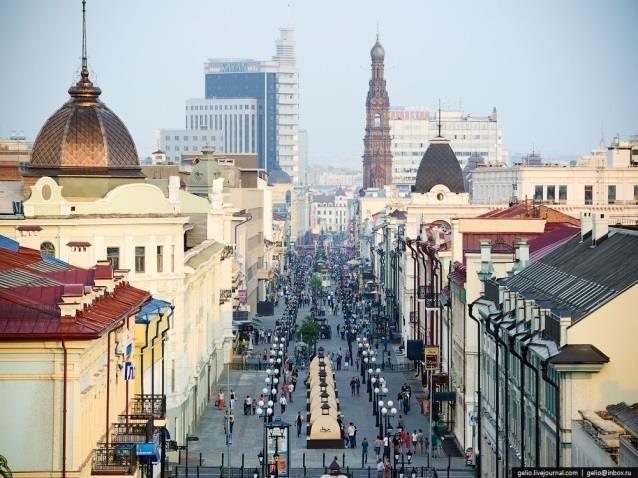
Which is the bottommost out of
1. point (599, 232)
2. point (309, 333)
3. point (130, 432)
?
point (309, 333)

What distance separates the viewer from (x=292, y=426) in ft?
270

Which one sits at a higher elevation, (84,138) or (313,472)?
(84,138)

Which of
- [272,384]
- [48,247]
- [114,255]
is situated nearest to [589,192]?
[272,384]

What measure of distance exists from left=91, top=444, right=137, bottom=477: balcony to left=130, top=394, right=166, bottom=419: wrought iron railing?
5.94 m

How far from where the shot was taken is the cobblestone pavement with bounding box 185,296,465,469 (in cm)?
7125

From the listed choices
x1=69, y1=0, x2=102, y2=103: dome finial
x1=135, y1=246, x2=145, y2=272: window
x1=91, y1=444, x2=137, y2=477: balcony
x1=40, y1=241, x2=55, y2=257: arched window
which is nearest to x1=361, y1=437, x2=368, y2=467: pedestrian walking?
x1=135, y1=246, x2=145, y2=272: window

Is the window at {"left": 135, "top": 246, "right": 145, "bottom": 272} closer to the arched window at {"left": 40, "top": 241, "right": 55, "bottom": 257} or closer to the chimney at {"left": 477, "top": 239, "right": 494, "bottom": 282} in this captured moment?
the arched window at {"left": 40, "top": 241, "right": 55, "bottom": 257}

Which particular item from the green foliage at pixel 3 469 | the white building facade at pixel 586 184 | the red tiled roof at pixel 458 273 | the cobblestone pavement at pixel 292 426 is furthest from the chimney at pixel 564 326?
the white building facade at pixel 586 184

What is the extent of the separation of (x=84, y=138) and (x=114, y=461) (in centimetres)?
2953

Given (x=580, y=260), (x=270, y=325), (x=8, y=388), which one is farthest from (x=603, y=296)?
(x=270, y=325)

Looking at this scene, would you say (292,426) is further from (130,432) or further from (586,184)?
(586,184)

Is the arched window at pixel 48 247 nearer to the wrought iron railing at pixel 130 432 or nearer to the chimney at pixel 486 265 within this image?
the chimney at pixel 486 265

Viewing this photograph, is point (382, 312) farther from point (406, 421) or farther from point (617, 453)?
point (617, 453)

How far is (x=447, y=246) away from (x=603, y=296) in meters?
42.0
